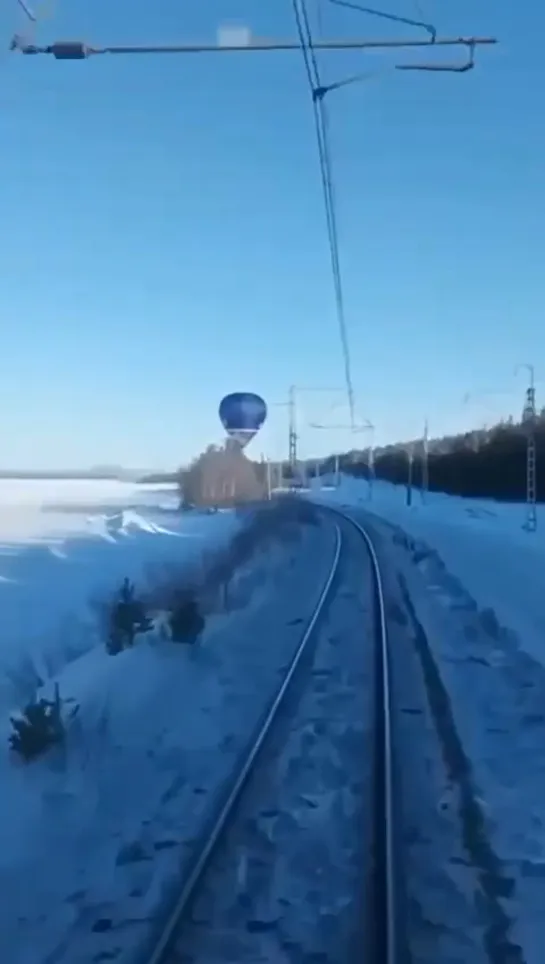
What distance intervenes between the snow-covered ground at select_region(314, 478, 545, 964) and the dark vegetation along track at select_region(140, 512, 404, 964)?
0.70 m

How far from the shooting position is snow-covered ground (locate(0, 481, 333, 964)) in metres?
6.87

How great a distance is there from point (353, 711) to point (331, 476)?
153 m

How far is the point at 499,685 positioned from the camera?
563 inches

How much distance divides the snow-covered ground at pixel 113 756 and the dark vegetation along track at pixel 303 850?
26cm

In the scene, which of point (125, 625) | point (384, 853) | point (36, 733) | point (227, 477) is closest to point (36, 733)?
point (36, 733)

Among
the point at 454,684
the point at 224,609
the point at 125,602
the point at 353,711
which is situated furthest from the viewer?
the point at 224,609

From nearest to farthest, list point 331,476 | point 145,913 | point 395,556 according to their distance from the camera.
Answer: point 145,913, point 395,556, point 331,476

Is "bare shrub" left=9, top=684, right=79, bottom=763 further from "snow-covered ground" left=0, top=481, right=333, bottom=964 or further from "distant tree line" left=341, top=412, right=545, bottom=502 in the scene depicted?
"distant tree line" left=341, top=412, right=545, bottom=502

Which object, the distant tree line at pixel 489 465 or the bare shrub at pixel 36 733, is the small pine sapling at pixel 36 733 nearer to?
the bare shrub at pixel 36 733

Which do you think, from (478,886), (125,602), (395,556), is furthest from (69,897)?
(395,556)

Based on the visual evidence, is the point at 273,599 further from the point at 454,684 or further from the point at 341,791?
the point at 341,791

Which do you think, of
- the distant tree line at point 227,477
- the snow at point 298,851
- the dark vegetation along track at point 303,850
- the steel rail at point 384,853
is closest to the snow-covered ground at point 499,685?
the steel rail at point 384,853

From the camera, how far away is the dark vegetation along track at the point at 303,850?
20.9 feet

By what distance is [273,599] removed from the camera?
25.0m
